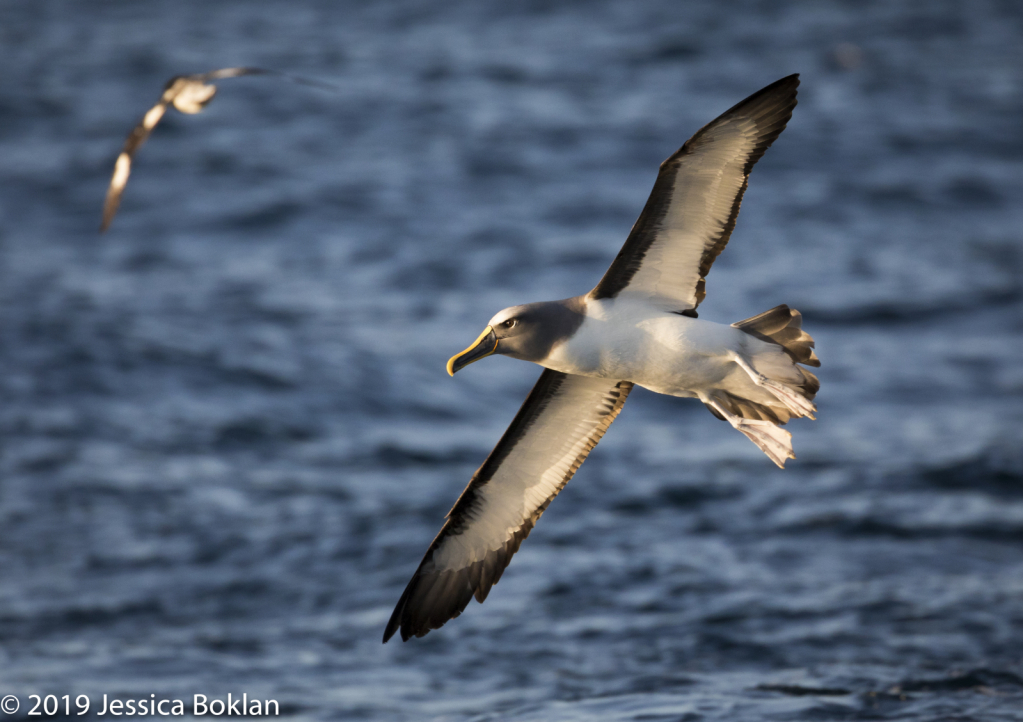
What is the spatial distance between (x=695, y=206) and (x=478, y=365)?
10.1 metres

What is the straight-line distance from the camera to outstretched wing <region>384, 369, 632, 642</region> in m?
7.96

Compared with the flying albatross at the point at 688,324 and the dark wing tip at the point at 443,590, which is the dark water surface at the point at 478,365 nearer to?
the dark wing tip at the point at 443,590

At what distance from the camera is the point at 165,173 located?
2184 centimetres

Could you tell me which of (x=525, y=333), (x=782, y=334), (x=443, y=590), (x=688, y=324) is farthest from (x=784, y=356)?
(x=443, y=590)

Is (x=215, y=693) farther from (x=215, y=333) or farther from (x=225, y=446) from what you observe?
(x=215, y=333)

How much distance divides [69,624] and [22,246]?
30.2ft

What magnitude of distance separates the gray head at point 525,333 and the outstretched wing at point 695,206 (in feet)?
1.19

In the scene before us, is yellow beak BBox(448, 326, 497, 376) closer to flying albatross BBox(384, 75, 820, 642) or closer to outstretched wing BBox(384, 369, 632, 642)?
flying albatross BBox(384, 75, 820, 642)

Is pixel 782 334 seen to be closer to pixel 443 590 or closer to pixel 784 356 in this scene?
pixel 784 356

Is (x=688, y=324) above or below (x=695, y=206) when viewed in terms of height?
below

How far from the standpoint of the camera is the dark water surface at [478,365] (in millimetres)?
11031

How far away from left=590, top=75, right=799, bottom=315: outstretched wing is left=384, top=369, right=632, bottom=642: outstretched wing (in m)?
0.93

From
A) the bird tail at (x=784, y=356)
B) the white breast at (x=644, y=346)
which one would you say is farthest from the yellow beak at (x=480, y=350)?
the bird tail at (x=784, y=356)

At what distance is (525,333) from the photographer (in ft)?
22.4
